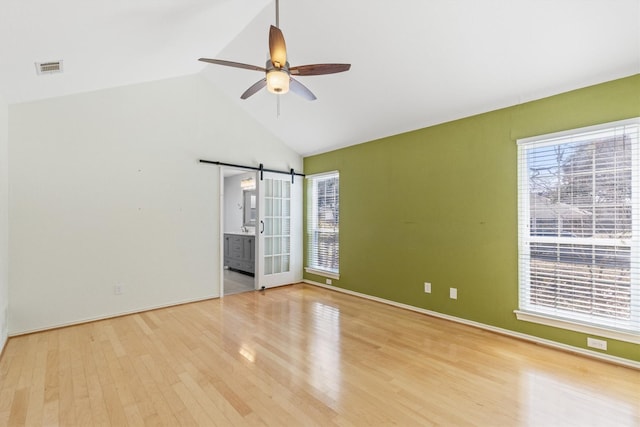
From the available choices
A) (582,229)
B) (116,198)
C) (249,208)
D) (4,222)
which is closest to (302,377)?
(582,229)

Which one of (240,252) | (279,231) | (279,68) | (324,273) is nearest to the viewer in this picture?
(279,68)

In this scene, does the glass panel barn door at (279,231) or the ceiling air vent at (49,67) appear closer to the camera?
the ceiling air vent at (49,67)

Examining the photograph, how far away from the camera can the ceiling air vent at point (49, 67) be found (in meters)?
2.62

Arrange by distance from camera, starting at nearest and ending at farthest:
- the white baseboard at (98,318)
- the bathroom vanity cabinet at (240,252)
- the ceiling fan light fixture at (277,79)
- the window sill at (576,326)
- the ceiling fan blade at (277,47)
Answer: the ceiling fan blade at (277,47) < the ceiling fan light fixture at (277,79) < the window sill at (576,326) < the white baseboard at (98,318) < the bathroom vanity cabinet at (240,252)

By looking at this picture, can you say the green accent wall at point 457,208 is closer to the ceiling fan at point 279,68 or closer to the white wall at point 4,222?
the ceiling fan at point 279,68

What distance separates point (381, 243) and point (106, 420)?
3622 millimetres

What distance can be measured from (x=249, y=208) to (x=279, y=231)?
183 centimetres

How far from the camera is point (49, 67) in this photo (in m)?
2.70

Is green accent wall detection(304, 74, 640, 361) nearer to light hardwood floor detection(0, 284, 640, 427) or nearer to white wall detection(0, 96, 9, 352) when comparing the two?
light hardwood floor detection(0, 284, 640, 427)

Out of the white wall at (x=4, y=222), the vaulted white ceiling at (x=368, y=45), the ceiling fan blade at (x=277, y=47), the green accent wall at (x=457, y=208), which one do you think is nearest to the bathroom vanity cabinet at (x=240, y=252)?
the green accent wall at (x=457, y=208)

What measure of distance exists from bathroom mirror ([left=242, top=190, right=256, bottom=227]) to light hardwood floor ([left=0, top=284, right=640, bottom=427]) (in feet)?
11.8

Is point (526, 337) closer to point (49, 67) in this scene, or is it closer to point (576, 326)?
point (576, 326)

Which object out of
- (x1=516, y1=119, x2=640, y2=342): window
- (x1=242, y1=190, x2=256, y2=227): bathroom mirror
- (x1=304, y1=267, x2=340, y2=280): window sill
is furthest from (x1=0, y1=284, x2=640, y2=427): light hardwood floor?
(x1=242, y1=190, x2=256, y2=227): bathroom mirror

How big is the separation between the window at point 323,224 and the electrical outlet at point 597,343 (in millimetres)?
3328
